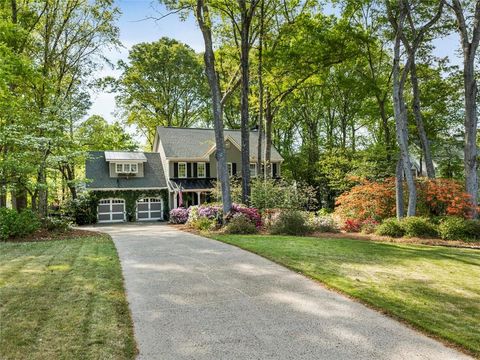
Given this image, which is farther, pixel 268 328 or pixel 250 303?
pixel 250 303

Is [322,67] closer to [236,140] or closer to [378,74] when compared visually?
[378,74]

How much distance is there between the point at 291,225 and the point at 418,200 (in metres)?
6.22

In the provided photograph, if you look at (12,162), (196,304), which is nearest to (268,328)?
(196,304)

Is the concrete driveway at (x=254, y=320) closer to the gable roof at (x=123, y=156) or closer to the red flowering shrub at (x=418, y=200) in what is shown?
the red flowering shrub at (x=418, y=200)

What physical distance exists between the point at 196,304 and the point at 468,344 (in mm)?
3513

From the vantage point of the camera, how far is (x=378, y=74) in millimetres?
22000

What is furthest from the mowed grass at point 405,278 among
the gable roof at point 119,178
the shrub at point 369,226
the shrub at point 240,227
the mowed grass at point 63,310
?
the gable roof at point 119,178

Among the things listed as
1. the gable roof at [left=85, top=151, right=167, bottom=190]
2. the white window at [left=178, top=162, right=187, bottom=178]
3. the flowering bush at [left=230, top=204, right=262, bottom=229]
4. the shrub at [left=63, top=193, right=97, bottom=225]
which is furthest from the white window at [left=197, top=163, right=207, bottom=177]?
the flowering bush at [left=230, top=204, right=262, bottom=229]

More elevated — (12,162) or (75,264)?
(12,162)

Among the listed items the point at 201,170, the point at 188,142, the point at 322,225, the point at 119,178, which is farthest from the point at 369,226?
the point at 119,178

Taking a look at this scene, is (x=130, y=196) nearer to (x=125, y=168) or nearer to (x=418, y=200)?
(x=125, y=168)

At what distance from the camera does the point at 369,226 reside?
47.0 ft

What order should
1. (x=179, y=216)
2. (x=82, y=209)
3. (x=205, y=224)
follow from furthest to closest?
(x=82, y=209), (x=179, y=216), (x=205, y=224)

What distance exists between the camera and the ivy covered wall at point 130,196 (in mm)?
24750
